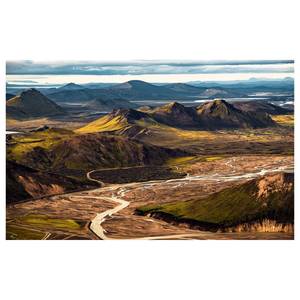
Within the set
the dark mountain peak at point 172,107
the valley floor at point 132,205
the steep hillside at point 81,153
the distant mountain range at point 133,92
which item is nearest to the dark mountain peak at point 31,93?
the distant mountain range at point 133,92

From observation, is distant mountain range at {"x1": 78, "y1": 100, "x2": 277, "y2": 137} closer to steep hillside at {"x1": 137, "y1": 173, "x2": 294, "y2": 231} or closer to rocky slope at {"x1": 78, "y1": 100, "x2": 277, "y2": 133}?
rocky slope at {"x1": 78, "y1": 100, "x2": 277, "y2": 133}

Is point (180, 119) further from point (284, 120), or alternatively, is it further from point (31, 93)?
point (31, 93)

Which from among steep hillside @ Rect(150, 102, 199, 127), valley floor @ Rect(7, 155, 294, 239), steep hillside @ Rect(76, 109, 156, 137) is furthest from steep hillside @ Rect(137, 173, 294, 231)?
steep hillside @ Rect(76, 109, 156, 137)

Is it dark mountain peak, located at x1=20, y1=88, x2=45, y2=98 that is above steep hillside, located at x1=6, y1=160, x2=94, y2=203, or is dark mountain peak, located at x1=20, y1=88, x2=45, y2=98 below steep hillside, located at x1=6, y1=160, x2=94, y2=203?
above

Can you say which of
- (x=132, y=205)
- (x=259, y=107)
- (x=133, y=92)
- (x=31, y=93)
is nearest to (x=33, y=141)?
(x=31, y=93)

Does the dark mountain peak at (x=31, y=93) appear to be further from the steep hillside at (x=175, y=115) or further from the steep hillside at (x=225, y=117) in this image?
the steep hillside at (x=225, y=117)

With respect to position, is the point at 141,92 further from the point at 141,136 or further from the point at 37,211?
the point at 37,211
